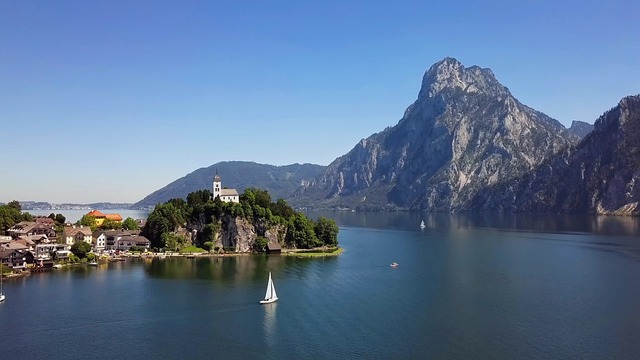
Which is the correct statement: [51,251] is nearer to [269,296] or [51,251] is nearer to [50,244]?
[50,244]

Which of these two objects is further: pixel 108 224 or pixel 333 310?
pixel 108 224

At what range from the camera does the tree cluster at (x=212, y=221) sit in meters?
141

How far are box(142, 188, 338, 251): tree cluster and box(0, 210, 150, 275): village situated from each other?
591cm

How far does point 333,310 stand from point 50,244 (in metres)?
81.4

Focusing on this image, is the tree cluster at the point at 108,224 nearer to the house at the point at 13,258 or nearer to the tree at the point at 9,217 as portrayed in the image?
the tree at the point at 9,217

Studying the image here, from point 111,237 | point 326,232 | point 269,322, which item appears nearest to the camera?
point 269,322

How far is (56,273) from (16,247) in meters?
13.0

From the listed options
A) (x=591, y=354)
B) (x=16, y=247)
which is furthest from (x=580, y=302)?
(x=16, y=247)

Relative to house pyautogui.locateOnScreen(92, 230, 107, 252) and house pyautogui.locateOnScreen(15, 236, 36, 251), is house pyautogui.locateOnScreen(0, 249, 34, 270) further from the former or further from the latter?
house pyautogui.locateOnScreen(92, 230, 107, 252)

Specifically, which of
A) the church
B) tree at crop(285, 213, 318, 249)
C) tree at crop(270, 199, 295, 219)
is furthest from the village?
tree at crop(285, 213, 318, 249)

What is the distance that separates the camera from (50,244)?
122812 millimetres

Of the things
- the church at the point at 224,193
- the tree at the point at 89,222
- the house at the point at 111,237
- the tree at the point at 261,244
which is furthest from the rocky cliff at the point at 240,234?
the tree at the point at 89,222

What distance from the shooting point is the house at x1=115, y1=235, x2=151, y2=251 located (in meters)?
140

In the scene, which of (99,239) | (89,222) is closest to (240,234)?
(99,239)
